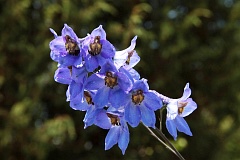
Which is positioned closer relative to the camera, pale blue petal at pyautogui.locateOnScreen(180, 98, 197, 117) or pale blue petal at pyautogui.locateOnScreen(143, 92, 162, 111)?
pale blue petal at pyautogui.locateOnScreen(143, 92, 162, 111)

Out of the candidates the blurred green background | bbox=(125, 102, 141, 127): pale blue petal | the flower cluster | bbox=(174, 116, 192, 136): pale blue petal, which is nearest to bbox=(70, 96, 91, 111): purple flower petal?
the flower cluster

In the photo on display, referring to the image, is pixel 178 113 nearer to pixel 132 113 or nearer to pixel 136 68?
pixel 132 113

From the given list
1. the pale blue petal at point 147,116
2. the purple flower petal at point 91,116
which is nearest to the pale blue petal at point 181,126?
the pale blue petal at point 147,116

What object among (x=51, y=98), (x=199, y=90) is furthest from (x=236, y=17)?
(x=51, y=98)

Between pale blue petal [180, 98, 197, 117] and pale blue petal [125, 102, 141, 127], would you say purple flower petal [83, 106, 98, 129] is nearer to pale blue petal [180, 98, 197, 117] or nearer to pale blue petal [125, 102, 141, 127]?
pale blue petal [125, 102, 141, 127]

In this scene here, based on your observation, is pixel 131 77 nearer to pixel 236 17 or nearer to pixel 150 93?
pixel 150 93

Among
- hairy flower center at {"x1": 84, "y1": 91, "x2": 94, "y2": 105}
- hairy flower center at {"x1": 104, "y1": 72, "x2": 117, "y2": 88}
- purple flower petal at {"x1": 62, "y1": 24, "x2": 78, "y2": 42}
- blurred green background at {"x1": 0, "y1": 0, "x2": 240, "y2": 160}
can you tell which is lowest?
hairy flower center at {"x1": 84, "y1": 91, "x2": 94, "y2": 105}

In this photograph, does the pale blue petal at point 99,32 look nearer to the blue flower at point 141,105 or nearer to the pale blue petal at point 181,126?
the blue flower at point 141,105
